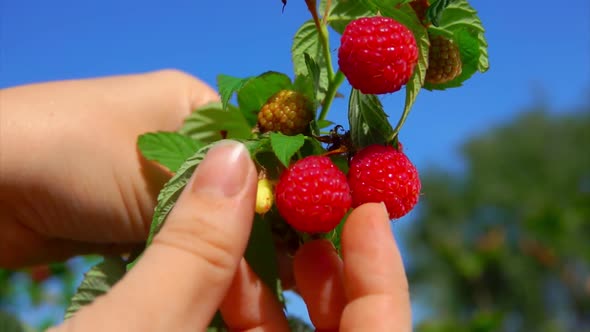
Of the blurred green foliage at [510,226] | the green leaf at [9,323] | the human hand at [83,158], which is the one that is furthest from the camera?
the blurred green foliage at [510,226]

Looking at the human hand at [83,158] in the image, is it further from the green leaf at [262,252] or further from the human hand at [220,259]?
the human hand at [220,259]

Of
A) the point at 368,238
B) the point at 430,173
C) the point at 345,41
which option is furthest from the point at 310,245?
the point at 430,173

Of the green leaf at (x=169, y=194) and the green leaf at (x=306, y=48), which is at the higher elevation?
the green leaf at (x=306, y=48)

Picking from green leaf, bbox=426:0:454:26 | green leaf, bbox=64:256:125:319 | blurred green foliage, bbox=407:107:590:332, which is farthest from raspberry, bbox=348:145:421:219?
blurred green foliage, bbox=407:107:590:332

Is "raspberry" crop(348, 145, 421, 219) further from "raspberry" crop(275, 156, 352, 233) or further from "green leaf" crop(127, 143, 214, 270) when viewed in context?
"green leaf" crop(127, 143, 214, 270)

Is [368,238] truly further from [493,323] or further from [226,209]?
[493,323]

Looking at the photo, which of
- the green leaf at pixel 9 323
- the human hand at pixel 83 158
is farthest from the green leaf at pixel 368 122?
the green leaf at pixel 9 323

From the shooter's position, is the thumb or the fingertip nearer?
the thumb
